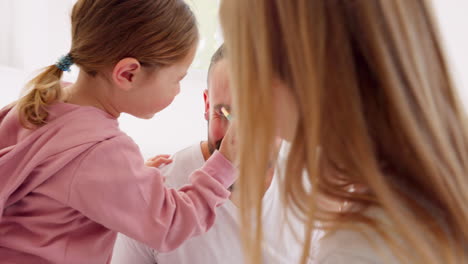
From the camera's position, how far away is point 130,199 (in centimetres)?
85

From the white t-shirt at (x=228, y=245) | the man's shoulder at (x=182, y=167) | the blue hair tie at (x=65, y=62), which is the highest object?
the blue hair tie at (x=65, y=62)

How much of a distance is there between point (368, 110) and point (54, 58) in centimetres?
164

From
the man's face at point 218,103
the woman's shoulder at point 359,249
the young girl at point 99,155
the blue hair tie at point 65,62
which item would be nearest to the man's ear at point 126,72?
the young girl at point 99,155

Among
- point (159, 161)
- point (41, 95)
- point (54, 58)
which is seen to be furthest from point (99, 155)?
point (54, 58)

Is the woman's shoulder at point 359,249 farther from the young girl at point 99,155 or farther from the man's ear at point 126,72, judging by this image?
the man's ear at point 126,72

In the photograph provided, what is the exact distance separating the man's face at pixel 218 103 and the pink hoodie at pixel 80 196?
0.90 feet

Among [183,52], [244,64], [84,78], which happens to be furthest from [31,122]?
[244,64]

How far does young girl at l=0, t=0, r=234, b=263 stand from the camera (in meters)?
0.85

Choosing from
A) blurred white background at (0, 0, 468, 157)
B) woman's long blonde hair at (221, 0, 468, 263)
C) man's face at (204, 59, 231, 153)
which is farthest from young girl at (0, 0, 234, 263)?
blurred white background at (0, 0, 468, 157)

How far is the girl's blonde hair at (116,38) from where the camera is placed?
0.91 m

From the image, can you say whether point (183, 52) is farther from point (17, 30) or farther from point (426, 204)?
point (17, 30)

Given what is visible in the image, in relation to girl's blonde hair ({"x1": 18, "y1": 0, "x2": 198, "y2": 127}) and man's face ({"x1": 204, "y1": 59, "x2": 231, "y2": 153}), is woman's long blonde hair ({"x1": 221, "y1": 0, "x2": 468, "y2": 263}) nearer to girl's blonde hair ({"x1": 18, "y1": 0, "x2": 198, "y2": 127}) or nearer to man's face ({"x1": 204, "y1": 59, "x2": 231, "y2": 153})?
girl's blonde hair ({"x1": 18, "y1": 0, "x2": 198, "y2": 127})

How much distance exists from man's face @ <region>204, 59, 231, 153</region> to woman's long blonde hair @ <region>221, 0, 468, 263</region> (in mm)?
526

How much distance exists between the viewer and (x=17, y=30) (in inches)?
75.7
